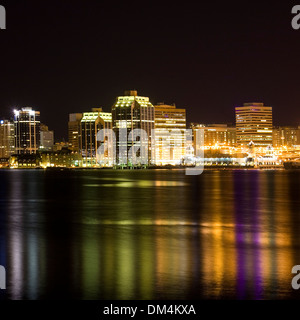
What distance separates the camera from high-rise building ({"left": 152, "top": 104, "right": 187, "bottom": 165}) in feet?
604

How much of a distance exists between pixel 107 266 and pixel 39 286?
7.93ft

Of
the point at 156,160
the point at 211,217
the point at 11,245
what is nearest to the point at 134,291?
the point at 11,245

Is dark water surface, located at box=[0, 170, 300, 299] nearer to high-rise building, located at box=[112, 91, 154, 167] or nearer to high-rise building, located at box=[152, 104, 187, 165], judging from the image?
high-rise building, located at box=[112, 91, 154, 167]

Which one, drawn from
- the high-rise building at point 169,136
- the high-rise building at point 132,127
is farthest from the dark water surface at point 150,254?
the high-rise building at point 169,136

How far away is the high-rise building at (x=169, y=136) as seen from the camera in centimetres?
18412

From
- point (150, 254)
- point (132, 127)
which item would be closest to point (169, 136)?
point (132, 127)

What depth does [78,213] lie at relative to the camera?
29.1 metres

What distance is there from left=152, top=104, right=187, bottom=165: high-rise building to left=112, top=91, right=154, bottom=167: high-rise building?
3298mm

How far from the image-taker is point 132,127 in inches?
7352

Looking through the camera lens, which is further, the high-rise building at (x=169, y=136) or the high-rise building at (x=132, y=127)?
the high-rise building at (x=169, y=136)

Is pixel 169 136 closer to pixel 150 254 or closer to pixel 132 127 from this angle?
pixel 132 127

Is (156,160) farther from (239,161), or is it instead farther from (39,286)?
(39,286)

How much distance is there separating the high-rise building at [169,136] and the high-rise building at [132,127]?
3298 millimetres

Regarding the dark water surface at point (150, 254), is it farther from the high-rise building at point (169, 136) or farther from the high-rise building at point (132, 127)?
the high-rise building at point (169, 136)
